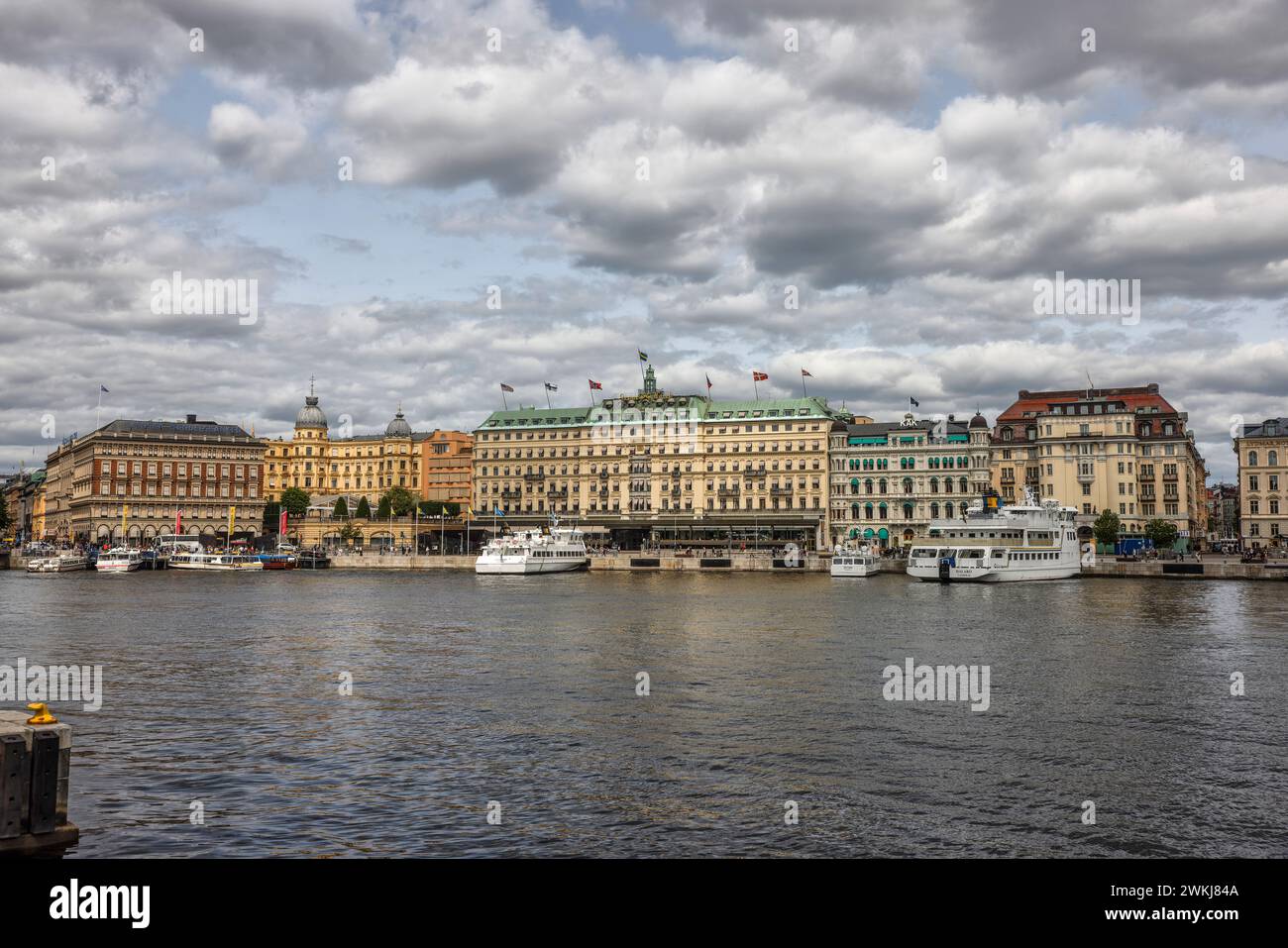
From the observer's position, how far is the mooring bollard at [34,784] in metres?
18.6

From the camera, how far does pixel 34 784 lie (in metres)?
19.0

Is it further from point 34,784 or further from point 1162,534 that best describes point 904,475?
point 34,784

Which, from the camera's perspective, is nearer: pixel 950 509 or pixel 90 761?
pixel 90 761

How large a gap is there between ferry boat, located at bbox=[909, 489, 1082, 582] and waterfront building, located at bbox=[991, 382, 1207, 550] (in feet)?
129

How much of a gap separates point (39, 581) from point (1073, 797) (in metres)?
133

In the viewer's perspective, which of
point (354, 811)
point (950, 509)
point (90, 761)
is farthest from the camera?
point (950, 509)

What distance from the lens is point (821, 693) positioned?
39312mm

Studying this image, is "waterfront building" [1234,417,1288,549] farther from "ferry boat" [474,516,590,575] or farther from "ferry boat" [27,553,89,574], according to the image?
"ferry boat" [27,553,89,574]

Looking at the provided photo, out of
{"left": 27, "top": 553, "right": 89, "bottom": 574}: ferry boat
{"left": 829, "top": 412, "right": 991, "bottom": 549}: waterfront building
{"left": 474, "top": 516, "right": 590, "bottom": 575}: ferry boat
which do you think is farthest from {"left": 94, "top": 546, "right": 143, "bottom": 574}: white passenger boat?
{"left": 829, "top": 412, "right": 991, "bottom": 549}: waterfront building

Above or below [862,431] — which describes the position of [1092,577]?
below

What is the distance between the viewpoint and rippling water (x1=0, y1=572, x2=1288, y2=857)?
22.5 metres

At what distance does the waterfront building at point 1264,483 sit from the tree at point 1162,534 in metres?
12.3
